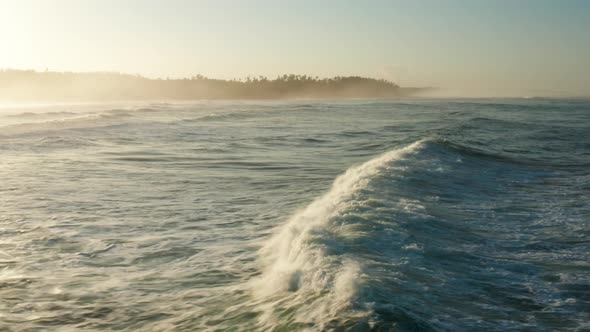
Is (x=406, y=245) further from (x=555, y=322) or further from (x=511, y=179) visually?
(x=511, y=179)

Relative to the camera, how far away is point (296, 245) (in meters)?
7.38

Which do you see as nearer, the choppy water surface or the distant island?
the choppy water surface

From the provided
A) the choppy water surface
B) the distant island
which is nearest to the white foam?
the choppy water surface

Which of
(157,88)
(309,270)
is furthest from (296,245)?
(157,88)

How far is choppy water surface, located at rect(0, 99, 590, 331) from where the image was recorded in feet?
18.1

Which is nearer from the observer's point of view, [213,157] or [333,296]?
[333,296]

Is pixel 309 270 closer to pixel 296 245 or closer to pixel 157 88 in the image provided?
pixel 296 245

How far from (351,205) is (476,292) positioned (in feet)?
12.2

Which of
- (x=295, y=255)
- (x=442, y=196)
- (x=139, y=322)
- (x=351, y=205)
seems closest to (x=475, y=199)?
(x=442, y=196)

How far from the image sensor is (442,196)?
37.9ft

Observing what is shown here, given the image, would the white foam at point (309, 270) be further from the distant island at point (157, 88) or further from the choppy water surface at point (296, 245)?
the distant island at point (157, 88)

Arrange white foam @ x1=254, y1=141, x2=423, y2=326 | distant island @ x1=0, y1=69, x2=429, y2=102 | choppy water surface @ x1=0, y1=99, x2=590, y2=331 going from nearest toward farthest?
1. white foam @ x1=254, y1=141, x2=423, y2=326
2. choppy water surface @ x1=0, y1=99, x2=590, y2=331
3. distant island @ x1=0, y1=69, x2=429, y2=102

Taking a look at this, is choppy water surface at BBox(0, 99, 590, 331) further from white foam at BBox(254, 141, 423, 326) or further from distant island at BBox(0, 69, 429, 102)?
distant island at BBox(0, 69, 429, 102)

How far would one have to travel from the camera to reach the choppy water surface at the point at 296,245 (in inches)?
217
